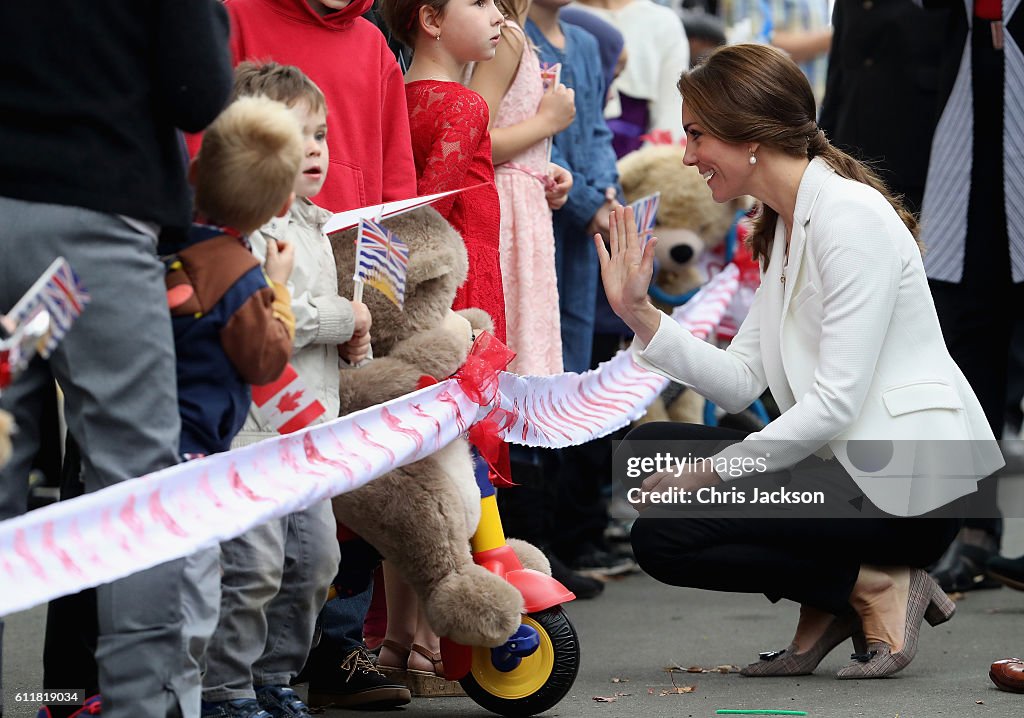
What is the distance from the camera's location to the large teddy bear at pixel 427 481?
132 inches

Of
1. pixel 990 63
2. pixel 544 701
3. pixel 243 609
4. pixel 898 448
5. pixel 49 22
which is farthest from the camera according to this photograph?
pixel 990 63

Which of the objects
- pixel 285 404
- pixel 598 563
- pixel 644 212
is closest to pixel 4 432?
pixel 285 404

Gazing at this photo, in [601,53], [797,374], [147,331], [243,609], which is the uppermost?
[601,53]

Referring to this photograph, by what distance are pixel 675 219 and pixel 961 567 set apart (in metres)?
1.92

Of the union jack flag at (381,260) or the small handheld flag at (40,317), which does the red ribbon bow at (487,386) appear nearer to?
the union jack flag at (381,260)

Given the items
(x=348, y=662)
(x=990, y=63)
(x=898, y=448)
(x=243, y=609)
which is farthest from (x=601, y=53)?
(x=243, y=609)

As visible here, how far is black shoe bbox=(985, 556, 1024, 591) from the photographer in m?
4.73

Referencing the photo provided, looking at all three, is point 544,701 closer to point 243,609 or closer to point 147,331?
point 243,609

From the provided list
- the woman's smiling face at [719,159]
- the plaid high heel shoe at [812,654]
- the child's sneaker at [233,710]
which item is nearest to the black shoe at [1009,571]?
the plaid high heel shoe at [812,654]

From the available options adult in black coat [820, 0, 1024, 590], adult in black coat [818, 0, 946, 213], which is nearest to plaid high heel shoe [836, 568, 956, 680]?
adult in black coat [820, 0, 1024, 590]

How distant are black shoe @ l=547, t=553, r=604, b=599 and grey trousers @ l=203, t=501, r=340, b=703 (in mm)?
2210

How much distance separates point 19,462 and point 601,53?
11.9ft

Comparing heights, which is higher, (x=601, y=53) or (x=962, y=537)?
(x=601, y=53)

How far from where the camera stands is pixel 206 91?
106 inches
